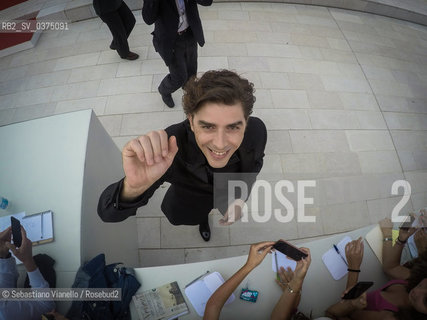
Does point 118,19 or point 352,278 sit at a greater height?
point 118,19

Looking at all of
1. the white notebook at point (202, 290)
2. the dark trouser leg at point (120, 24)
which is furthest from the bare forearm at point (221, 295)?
the dark trouser leg at point (120, 24)

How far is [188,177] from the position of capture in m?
1.61

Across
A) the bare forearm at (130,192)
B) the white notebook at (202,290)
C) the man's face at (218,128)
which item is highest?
the man's face at (218,128)

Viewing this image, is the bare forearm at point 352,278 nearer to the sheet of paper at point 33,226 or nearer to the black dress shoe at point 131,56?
the sheet of paper at point 33,226

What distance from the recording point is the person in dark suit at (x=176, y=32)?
2.40m

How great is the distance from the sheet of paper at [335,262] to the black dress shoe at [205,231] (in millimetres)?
1215

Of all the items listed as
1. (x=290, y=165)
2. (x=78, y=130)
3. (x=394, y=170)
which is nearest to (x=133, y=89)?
(x=78, y=130)

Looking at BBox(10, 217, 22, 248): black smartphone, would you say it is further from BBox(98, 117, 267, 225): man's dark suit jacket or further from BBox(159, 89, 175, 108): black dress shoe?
BBox(159, 89, 175, 108): black dress shoe

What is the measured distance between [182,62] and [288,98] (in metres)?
1.72

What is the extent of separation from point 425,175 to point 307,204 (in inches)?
72.5

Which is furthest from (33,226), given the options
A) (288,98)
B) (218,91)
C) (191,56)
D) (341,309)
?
(288,98)

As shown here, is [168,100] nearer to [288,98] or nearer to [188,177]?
[288,98]

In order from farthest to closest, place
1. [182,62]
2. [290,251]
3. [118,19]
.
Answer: [118,19], [182,62], [290,251]

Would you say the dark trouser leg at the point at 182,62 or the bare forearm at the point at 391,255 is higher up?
the dark trouser leg at the point at 182,62
